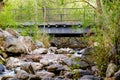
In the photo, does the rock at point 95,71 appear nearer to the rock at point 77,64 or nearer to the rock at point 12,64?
the rock at point 77,64

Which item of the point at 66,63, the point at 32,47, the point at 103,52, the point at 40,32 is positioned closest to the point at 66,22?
the point at 40,32

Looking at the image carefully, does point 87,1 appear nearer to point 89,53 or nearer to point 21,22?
point 89,53

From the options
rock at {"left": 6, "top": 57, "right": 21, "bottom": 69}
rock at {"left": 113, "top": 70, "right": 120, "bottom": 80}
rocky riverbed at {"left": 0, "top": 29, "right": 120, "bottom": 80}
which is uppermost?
rock at {"left": 113, "top": 70, "right": 120, "bottom": 80}

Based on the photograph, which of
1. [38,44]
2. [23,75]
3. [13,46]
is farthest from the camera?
[38,44]

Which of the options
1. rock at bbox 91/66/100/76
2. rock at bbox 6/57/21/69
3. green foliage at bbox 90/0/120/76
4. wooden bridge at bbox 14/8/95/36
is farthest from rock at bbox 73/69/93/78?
wooden bridge at bbox 14/8/95/36

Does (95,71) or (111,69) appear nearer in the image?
(111,69)

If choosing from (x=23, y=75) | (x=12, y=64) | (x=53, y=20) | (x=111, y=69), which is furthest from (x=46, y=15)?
(x=111, y=69)

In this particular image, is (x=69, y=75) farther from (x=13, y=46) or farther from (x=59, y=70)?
(x=13, y=46)

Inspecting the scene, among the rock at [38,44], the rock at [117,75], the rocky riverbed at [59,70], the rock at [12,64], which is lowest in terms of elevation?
the rock at [38,44]

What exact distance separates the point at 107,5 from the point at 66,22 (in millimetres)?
16527

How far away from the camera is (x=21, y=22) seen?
2695cm

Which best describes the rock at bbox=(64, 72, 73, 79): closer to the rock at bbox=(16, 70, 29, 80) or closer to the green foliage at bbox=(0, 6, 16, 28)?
the rock at bbox=(16, 70, 29, 80)

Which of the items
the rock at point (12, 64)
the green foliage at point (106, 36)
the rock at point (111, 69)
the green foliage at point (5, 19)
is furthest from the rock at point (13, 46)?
the rock at point (111, 69)

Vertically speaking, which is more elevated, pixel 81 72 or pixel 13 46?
pixel 81 72
